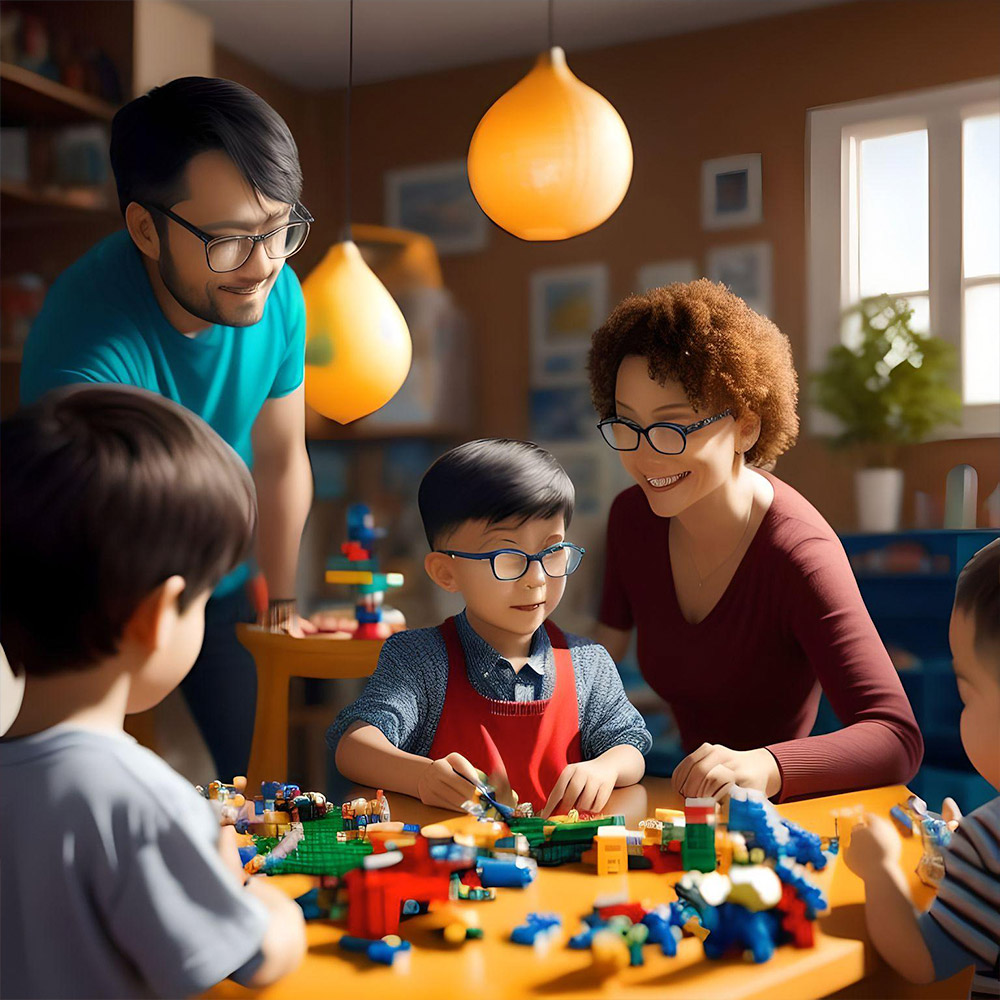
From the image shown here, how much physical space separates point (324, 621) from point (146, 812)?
2.77ft

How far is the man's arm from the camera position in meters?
1.32

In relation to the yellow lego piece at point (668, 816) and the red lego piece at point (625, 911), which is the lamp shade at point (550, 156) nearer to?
the yellow lego piece at point (668, 816)

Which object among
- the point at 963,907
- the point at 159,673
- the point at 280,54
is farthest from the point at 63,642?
the point at 280,54

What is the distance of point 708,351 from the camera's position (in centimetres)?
117

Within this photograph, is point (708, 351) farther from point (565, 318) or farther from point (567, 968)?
point (567, 968)

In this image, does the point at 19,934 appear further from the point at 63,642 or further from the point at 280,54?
the point at 280,54

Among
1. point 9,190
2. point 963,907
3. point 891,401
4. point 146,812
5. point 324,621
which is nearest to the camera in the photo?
point 146,812

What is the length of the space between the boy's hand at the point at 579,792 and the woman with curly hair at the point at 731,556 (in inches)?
7.1

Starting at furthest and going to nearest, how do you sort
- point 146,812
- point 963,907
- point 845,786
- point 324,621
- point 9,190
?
1. point 324,621
2. point 9,190
3. point 845,786
4. point 963,907
5. point 146,812

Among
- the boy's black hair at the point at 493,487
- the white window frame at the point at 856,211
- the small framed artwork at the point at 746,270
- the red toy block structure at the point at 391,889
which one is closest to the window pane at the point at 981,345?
the white window frame at the point at 856,211

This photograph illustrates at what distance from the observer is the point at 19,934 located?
0.55 metres

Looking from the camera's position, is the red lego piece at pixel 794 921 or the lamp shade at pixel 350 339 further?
the lamp shade at pixel 350 339

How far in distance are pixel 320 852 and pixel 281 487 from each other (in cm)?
66

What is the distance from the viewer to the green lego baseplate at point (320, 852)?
750mm
